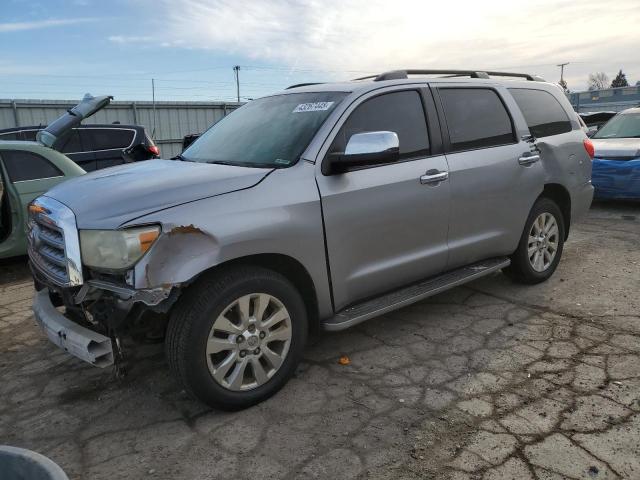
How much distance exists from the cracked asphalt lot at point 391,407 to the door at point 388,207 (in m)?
0.56

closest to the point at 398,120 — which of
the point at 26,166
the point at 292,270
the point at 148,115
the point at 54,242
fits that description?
the point at 292,270

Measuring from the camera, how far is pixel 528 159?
459 centimetres

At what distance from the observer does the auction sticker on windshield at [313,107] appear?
362cm

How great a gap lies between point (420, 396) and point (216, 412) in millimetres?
1191

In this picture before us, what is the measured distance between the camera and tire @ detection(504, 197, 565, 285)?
480 centimetres

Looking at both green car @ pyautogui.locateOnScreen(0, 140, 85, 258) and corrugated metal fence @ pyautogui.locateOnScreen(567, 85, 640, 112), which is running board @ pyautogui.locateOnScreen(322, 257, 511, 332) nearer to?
green car @ pyautogui.locateOnScreen(0, 140, 85, 258)

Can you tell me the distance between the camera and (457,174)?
13.2ft

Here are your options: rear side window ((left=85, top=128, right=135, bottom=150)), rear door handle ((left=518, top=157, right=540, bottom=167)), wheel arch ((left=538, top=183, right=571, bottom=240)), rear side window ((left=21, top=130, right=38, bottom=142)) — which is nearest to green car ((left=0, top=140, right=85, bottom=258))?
rear side window ((left=85, top=128, right=135, bottom=150))

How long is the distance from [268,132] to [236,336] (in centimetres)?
151

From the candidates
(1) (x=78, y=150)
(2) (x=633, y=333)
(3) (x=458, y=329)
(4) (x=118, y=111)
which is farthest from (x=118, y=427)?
(4) (x=118, y=111)

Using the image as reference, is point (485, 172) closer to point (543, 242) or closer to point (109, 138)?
point (543, 242)

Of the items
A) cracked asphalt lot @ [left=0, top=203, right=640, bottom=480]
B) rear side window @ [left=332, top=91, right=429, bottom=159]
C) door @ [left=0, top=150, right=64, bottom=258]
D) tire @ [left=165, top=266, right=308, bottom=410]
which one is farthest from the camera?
door @ [left=0, top=150, right=64, bottom=258]

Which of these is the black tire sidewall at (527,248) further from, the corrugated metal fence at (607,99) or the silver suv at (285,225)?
the corrugated metal fence at (607,99)

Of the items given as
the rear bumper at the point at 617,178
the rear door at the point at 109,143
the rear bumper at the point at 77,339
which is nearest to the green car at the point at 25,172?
the rear door at the point at 109,143
